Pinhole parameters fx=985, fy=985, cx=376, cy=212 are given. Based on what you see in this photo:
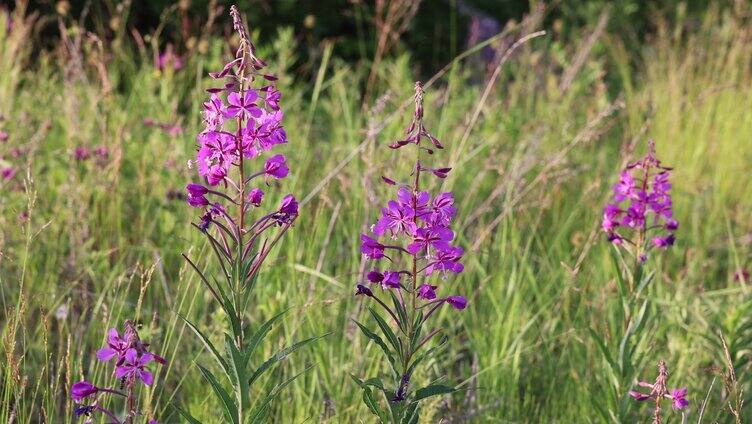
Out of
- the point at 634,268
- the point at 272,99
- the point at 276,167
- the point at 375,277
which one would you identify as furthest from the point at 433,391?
the point at 634,268

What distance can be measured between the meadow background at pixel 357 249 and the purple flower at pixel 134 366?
241 millimetres

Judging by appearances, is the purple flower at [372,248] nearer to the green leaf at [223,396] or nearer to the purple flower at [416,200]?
the purple flower at [416,200]

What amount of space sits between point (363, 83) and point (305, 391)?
395cm

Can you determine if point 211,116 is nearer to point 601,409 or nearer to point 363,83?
point 601,409

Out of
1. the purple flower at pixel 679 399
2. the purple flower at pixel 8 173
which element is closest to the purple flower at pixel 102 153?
the purple flower at pixel 8 173

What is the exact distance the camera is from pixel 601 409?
7.63ft

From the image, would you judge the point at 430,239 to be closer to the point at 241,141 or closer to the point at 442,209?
the point at 442,209

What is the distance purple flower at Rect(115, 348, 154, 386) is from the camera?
1.71 metres

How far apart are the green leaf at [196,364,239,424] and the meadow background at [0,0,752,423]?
261 millimetres

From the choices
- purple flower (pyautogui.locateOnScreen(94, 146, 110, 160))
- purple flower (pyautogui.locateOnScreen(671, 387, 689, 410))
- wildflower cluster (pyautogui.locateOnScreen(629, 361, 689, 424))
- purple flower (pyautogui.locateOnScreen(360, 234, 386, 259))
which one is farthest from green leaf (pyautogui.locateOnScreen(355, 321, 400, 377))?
purple flower (pyautogui.locateOnScreen(94, 146, 110, 160))

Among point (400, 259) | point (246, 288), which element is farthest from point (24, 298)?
point (400, 259)

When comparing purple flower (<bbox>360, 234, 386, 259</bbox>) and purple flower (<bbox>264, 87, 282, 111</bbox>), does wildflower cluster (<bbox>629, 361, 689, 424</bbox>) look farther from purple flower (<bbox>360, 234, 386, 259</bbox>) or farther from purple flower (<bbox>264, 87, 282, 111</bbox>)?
purple flower (<bbox>264, 87, 282, 111</bbox>)

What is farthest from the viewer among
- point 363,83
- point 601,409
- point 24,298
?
point 363,83

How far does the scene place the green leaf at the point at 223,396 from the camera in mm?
1730
